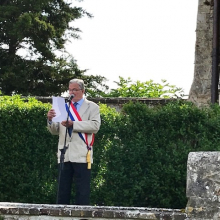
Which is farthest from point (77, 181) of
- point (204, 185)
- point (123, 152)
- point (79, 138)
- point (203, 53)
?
point (203, 53)

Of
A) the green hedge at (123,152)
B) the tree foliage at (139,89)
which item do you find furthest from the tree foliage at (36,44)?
the green hedge at (123,152)

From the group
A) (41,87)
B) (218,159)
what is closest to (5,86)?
(41,87)

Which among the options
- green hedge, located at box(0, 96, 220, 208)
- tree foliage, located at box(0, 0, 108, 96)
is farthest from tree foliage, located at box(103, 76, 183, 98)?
green hedge, located at box(0, 96, 220, 208)

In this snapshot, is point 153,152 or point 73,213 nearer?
point 73,213

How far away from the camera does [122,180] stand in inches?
421

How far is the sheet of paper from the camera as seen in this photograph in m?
9.47

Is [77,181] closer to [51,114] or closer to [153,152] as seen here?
[51,114]

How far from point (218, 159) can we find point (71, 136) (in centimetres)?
285

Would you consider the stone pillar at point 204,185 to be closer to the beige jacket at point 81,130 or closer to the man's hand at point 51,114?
A: the beige jacket at point 81,130

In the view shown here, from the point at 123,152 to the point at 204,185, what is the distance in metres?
3.61

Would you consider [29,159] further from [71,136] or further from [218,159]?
[218,159]

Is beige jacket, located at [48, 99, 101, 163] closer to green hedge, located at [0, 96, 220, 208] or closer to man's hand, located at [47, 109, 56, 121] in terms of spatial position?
man's hand, located at [47, 109, 56, 121]

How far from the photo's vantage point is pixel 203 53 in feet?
61.2

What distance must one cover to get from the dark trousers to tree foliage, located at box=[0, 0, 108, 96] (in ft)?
66.0
